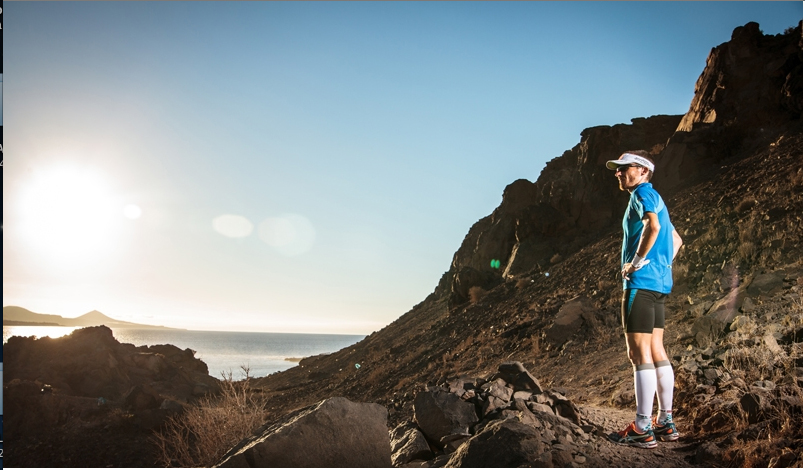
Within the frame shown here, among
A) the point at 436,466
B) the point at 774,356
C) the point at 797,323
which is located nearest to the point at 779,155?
the point at 797,323

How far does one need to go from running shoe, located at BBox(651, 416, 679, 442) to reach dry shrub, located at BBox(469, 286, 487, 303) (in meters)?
20.6

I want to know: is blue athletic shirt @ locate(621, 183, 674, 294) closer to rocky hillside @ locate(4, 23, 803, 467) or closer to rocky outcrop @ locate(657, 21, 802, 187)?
rocky hillside @ locate(4, 23, 803, 467)

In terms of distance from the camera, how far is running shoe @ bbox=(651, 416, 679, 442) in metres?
4.43

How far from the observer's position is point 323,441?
4707mm

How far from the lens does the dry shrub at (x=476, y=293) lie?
25.4 m

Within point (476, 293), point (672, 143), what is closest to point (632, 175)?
point (476, 293)

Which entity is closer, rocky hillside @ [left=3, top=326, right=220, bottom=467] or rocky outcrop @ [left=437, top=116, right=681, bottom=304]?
rocky hillside @ [left=3, top=326, right=220, bottom=467]

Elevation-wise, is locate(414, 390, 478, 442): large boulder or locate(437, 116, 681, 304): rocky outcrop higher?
locate(437, 116, 681, 304): rocky outcrop

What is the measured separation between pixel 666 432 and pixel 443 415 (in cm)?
213

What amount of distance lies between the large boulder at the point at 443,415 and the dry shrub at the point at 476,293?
1959cm

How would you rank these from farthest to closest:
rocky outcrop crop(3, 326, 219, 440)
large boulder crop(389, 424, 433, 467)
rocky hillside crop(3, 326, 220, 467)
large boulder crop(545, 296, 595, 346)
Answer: rocky outcrop crop(3, 326, 219, 440) < large boulder crop(545, 296, 595, 346) < rocky hillside crop(3, 326, 220, 467) < large boulder crop(389, 424, 433, 467)

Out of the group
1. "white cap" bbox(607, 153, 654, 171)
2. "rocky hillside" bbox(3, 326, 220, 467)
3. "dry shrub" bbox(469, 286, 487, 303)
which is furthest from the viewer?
"dry shrub" bbox(469, 286, 487, 303)

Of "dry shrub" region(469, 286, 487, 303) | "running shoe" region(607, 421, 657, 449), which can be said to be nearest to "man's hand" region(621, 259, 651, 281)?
"running shoe" region(607, 421, 657, 449)

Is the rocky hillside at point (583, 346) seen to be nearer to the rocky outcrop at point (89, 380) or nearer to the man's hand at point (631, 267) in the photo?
the rocky outcrop at point (89, 380)
